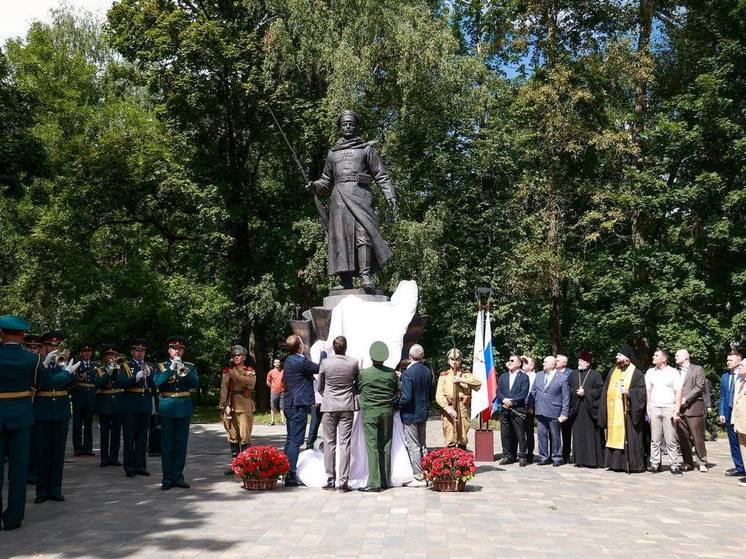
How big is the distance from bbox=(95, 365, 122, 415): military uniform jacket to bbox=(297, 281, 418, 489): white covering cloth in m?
3.15

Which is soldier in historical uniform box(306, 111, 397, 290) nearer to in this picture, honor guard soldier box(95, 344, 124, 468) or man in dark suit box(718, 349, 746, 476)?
honor guard soldier box(95, 344, 124, 468)

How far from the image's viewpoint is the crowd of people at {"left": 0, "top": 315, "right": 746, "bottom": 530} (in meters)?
8.64

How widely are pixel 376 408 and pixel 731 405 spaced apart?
21.6 ft

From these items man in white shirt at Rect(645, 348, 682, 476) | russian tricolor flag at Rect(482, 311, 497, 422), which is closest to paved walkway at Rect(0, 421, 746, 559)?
man in white shirt at Rect(645, 348, 682, 476)

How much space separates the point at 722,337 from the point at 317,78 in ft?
49.6

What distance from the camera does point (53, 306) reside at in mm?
30844

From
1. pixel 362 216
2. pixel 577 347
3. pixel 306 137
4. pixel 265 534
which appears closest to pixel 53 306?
pixel 306 137

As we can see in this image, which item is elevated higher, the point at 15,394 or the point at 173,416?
the point at 15,394

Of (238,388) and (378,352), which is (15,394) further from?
(378,352)

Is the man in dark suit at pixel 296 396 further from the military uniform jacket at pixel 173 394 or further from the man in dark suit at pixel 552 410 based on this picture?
the man in dark suit at pixel 552 410

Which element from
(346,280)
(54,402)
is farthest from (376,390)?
(54,402)

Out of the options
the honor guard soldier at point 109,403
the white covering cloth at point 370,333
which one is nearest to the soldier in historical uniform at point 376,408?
the white covering cloth at point 370,333

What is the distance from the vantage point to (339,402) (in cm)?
907

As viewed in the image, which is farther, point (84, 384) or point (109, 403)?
point (84, 384)
